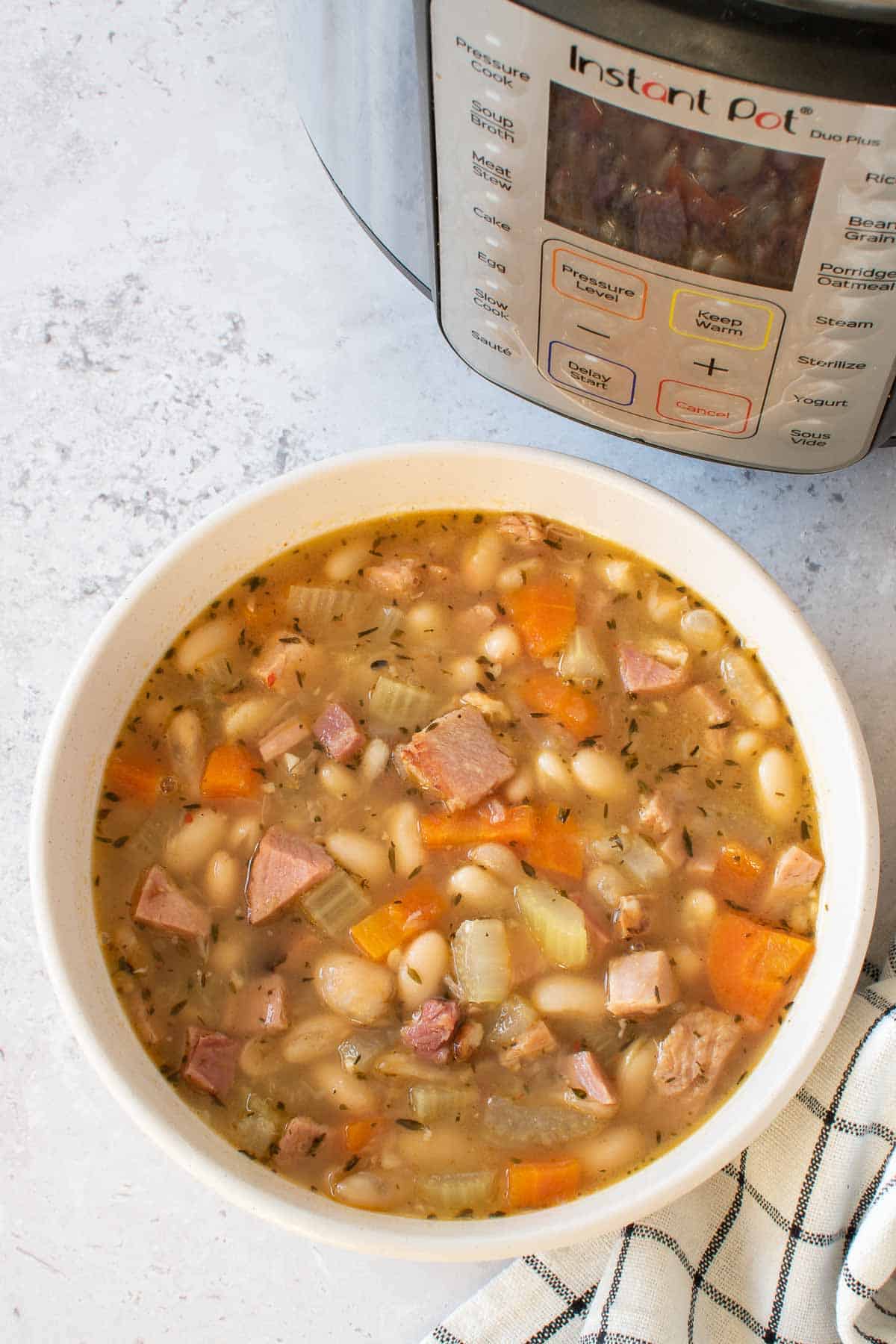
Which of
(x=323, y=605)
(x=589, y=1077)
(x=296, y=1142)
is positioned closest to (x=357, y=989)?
(x=296, y=1142)

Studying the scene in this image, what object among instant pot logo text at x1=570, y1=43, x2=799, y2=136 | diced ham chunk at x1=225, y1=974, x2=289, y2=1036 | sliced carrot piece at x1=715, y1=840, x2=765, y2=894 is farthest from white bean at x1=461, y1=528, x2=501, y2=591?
instant pot logo text at x1=570, y1=43, x2=799, y2=136

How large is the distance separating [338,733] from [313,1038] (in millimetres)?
361

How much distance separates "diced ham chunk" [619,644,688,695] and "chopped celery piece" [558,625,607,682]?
0.03 m

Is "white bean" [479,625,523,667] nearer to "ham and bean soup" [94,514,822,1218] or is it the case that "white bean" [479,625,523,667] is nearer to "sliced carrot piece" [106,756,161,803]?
"ham and bean soup" [94,514,822,1218]

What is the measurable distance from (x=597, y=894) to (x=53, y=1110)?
2.51 feet

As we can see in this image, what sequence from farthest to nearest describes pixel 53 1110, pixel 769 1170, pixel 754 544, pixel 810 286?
1. pixel 754 544
2. pixel 53 1110
3. pixel 769 1170
4. pixel 810 286

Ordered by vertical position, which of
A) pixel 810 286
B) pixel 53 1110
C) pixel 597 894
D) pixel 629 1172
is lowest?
pixel 53 1110

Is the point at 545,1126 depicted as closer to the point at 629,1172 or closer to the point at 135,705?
the point at 629,1172

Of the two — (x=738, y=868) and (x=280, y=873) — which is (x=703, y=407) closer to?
(x=738, y=868)

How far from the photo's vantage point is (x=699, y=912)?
1.68m

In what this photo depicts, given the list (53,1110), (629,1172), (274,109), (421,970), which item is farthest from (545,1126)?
(274,109)

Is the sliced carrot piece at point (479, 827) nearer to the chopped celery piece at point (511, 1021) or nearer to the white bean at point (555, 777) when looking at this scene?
the white bean at point (555, 777)

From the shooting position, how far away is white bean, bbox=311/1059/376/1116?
64.4 inches

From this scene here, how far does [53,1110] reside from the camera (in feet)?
6.10
